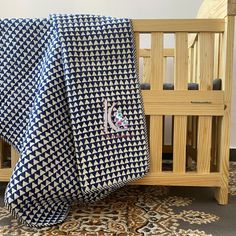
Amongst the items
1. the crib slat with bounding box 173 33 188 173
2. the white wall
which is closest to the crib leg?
the crib slat with bounding box 173 33 188 173

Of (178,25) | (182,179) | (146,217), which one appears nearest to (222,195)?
(182,179)

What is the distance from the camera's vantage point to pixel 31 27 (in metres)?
1.03

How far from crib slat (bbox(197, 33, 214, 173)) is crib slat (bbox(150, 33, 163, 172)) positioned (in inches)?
5.3

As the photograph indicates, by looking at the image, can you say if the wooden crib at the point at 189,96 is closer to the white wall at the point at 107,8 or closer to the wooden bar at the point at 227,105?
the wooden bar at the point at 227,105

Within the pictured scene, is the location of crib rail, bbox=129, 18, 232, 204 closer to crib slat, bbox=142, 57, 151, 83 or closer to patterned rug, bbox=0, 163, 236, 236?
patterned rug, bbox=0, 163, 236, 236

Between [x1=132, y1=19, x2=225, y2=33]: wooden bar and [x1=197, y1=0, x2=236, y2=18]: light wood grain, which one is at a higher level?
[x1=197, y1=0, x2=236, y2=18]: light wood grain

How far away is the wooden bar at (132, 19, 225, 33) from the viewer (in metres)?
1.01

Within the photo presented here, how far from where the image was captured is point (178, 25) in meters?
1.01

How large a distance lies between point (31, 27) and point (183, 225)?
0.79m

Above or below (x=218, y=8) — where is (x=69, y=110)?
below

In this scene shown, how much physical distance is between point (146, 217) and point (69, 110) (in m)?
0.41

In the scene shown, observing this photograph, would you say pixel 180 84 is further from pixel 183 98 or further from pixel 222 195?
pixel 222 195

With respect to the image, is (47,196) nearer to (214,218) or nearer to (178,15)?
(214,218)

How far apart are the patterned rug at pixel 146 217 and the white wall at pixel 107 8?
0.80m
